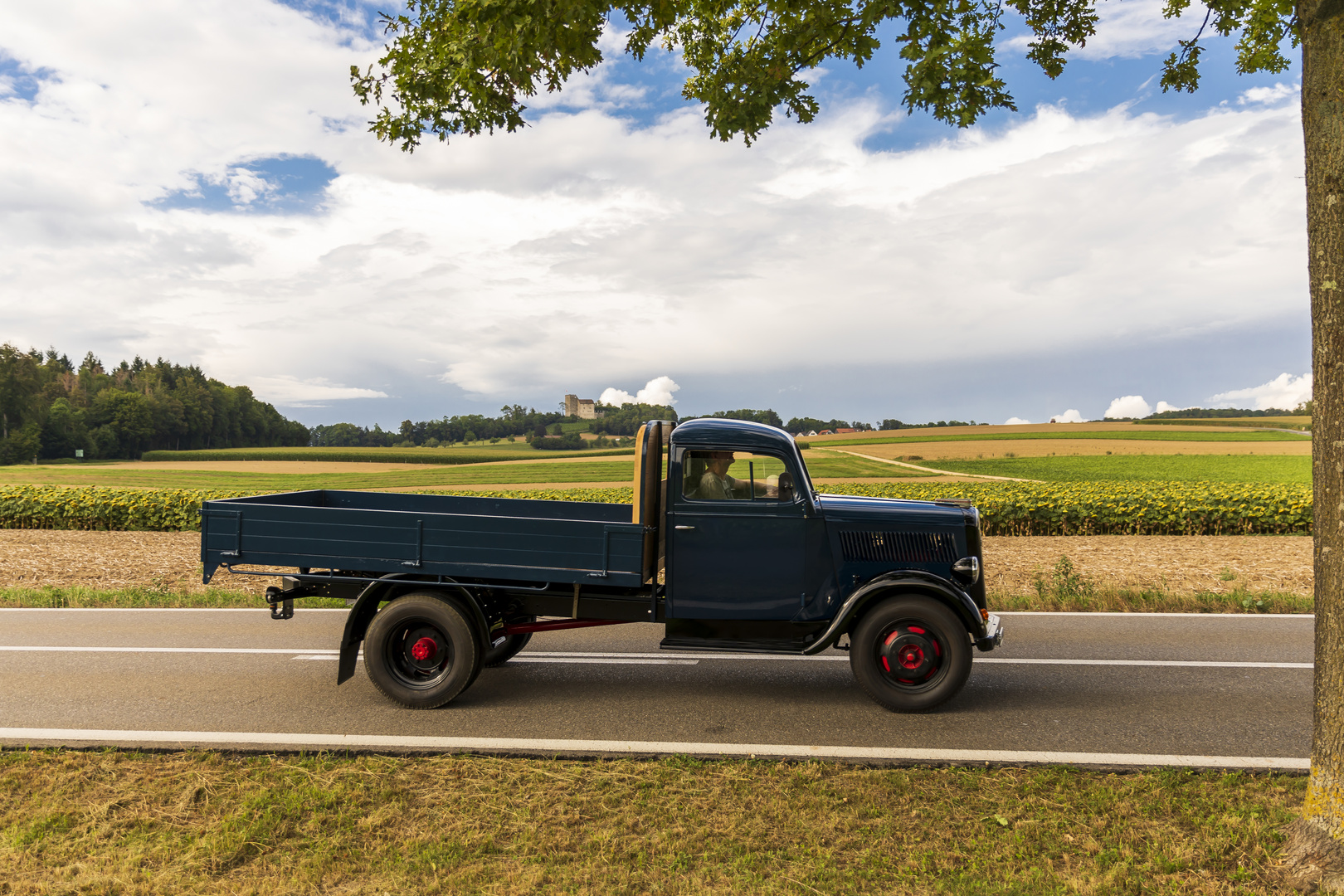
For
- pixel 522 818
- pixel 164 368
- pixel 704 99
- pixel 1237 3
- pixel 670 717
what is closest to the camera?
pixel 522 818

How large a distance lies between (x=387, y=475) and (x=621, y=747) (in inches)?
1717

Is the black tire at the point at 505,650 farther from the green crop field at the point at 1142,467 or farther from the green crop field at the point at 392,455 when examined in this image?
the green crop field at the point at 392,455

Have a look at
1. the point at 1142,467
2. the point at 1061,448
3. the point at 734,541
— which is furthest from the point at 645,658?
the point at 1061,448

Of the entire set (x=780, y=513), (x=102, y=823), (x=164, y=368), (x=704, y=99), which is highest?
(x=164, y=368)

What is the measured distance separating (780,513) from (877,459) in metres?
38.0

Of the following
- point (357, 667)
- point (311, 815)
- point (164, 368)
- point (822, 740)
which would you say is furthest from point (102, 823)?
point (164, 368)

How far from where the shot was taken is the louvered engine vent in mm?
5875

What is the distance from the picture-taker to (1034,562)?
12422mm

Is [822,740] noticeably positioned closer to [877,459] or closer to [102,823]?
[102,823]

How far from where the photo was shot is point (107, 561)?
522 inches

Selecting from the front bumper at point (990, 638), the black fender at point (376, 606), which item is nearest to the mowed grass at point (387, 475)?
the front bumper at point (990, 638)

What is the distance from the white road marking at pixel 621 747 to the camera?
472 cm

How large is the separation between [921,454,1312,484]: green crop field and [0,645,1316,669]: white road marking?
2487cm

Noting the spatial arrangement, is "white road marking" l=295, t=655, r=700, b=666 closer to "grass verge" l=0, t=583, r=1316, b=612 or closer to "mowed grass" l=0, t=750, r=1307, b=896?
"mowed grass" l=0, t=750, r=1307, b=896
